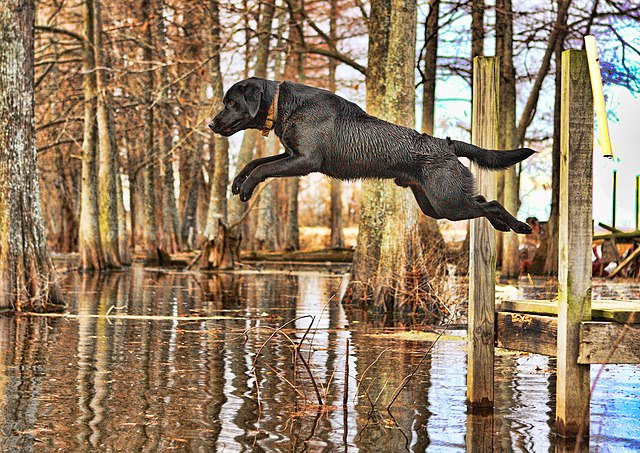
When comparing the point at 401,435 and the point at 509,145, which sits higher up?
the point at 509,145

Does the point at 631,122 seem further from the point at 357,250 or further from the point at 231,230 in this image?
the point at 231,230

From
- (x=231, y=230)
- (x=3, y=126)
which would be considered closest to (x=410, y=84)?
(x=3, y=126)

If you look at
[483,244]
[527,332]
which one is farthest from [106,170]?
[527,332]

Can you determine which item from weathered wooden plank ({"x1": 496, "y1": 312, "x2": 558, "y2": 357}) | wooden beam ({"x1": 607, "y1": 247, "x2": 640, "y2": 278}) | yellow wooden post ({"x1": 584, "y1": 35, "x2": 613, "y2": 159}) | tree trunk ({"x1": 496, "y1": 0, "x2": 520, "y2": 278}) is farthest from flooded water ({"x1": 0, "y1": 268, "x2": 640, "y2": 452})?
wooden beam ({"x1": 607, "y1": 247, "x2": 640, "y2": 278})

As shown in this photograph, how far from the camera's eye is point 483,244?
809 cm

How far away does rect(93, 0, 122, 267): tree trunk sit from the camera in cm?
3250

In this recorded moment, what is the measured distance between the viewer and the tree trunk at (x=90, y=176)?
31719 millimetres

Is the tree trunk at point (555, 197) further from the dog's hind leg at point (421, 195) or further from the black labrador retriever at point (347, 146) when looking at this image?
the black labrador retriever at point (347, 146)

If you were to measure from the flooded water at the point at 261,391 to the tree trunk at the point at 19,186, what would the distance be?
80cm

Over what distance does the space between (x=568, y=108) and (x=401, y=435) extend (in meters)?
2.44

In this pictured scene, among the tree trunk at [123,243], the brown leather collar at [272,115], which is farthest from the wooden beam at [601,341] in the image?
the tree trunk at [123,243]

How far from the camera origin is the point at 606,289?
23594 millimetres

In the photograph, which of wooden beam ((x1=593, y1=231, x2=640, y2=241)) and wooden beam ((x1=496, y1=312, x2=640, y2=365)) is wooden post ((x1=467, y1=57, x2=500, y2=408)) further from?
wooden beam ((x1=593, y1=231, x2=640, y2=241))

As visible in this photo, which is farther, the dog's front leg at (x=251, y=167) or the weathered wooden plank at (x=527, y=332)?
the weathered wooden plank at (x=527, y=332)
